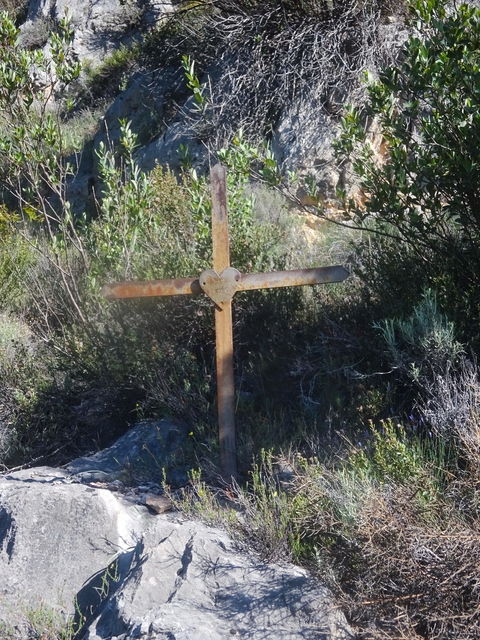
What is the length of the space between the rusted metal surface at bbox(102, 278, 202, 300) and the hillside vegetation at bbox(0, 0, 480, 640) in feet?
2.78

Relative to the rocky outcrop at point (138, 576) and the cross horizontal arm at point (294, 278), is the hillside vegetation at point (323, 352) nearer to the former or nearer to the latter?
the rocky outcrop at point (138, 576)

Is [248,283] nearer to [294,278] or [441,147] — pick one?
[294,278]

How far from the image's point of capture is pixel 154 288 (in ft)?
14.1

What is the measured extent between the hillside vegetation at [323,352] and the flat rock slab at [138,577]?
6.4 inches

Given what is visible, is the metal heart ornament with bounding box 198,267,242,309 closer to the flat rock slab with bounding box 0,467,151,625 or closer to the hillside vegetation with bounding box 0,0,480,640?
the hillside vegetation with bounding box 0,0,480,640

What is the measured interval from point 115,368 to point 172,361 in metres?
0.45

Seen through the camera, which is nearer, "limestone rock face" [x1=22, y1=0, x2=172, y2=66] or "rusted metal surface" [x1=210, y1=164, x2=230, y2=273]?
"rusted metal surface" [x1=210, y1=164, x2=230, y2=273]

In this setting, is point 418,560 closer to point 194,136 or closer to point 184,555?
point 184,555

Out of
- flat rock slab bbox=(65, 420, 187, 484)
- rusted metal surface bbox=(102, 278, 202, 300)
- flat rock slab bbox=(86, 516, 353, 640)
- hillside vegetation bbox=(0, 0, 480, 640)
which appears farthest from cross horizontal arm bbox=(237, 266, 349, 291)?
flat rock slab bbox=(86, 516, 353, 640)

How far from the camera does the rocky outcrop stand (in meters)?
2.90

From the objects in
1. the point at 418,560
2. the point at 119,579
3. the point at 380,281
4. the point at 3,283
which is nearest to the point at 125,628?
the point at 119,579

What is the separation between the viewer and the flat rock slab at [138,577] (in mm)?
2895

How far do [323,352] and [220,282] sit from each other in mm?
1085

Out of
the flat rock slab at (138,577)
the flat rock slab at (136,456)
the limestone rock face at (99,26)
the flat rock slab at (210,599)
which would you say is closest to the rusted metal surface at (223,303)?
the flat rock slab at (136,456)
